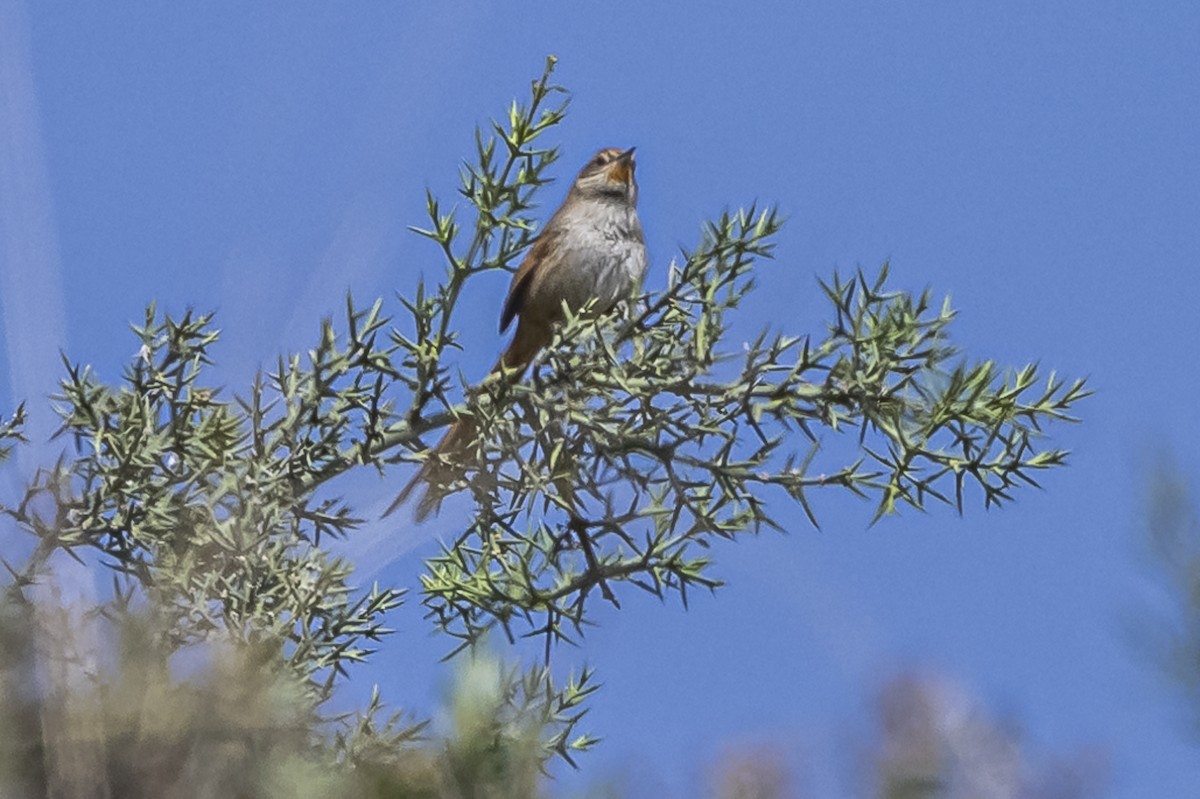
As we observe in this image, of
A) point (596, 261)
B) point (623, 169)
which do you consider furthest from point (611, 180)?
point (596, 261)

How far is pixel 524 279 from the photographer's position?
17.0 feet

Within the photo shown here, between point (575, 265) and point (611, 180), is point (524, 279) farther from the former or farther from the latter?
point (611, 180)

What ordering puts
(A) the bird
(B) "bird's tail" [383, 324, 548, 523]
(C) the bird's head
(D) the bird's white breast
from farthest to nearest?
(C) the bird's head, (D) the bird's white breast, (A) the bird, (B) "bird's tail" [383, 324, 548, 523]

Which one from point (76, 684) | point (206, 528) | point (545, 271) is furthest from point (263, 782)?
point (545, 271)

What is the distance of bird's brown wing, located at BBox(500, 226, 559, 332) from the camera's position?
16.8 ft

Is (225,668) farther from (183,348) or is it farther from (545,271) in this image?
(545,271)

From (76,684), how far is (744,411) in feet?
5.74

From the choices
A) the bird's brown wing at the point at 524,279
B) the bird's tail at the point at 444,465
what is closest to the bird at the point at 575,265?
the bird's brown wing at the point at 524,279

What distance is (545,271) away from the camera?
5137 mm

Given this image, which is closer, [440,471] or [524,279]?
[440,471]

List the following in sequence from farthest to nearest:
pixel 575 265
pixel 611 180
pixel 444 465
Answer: pixel 611 180 → pixel 575 265 → pixel 444 465

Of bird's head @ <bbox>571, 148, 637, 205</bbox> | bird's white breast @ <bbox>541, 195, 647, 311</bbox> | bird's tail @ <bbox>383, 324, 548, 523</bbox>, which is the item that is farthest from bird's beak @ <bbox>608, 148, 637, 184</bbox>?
bird's tail @ <bbox>383, 324, 548, 523</bbox>

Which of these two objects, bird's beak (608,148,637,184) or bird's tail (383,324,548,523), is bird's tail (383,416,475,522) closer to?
bird's tail (383,324,548,523)

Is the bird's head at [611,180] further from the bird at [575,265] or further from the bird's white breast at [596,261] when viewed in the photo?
the bird's white breast at [596,261]
